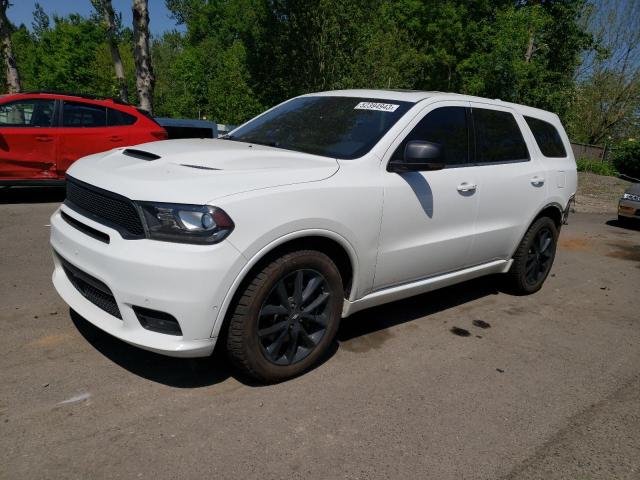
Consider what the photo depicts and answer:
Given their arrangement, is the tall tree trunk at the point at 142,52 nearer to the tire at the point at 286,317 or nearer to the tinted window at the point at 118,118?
the tinted window at the point at 118,118

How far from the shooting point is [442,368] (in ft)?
11.6

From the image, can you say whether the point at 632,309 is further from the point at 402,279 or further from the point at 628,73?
the point at 628,73

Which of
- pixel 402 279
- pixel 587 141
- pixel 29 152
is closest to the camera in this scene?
pixel 402 279

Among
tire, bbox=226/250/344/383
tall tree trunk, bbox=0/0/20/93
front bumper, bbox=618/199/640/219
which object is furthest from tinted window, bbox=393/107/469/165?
tall tree trunk, bbox=0/0/20/93

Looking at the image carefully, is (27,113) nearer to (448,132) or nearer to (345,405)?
(448,132)

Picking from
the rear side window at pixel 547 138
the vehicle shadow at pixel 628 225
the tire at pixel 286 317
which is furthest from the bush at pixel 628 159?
the tire at pixel 286 317

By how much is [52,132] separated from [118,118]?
41.7 inches

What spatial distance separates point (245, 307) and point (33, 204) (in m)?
6.59

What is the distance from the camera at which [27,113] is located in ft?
24.9

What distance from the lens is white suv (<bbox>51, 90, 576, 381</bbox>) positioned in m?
2.62

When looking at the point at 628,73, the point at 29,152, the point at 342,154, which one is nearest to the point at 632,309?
the point at 342,154

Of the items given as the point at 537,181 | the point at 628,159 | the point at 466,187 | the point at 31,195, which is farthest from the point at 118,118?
the point at 628,159

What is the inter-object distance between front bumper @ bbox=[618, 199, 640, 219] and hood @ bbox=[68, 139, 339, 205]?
9.63 m

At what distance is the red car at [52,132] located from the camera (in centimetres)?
745
